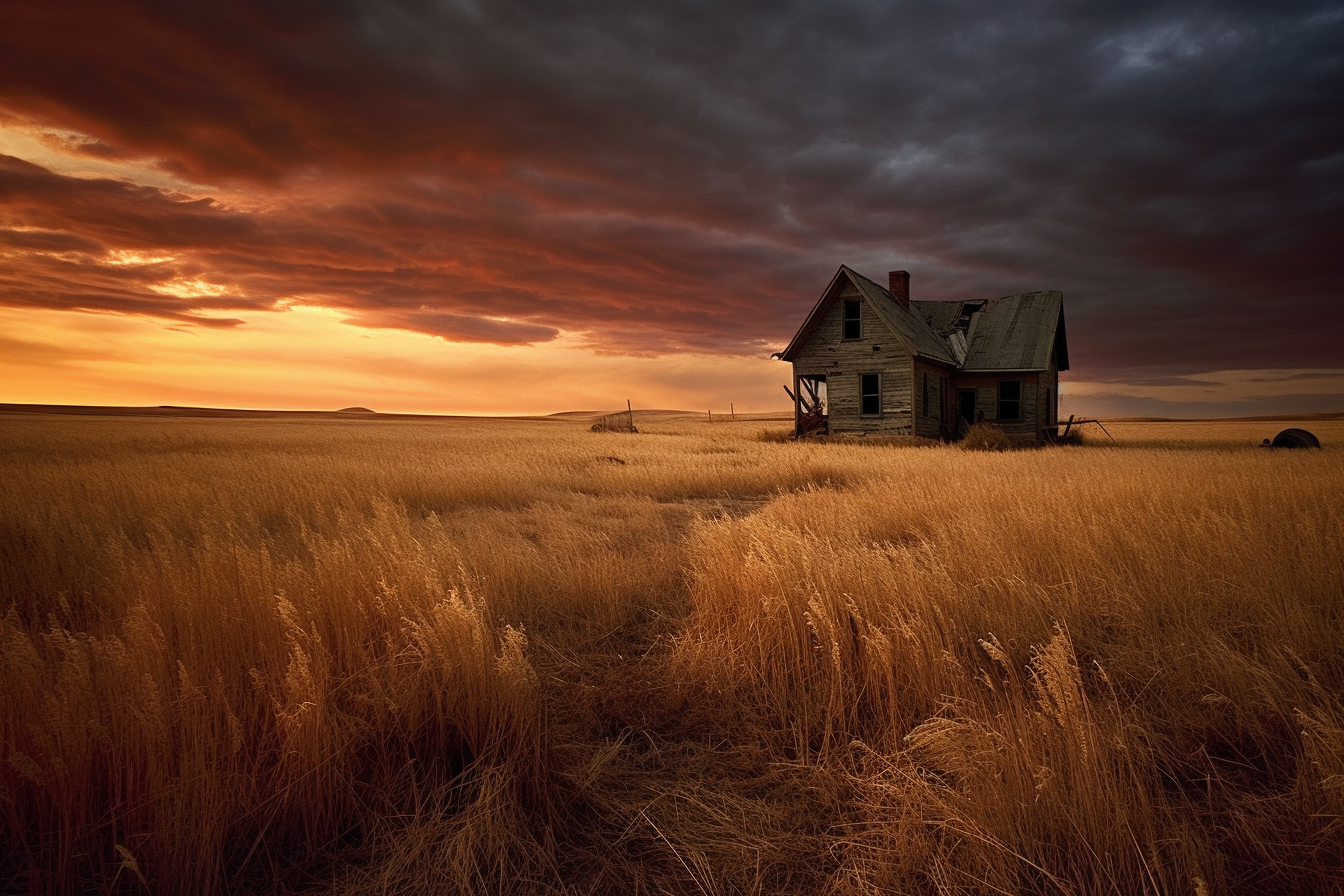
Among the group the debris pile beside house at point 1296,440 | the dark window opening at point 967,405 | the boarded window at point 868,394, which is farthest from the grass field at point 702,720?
the dark window opening at point 967,405

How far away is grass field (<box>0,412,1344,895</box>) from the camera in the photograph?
2.15m

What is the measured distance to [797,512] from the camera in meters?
7.81

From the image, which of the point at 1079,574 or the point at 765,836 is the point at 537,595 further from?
the point at 1079,574

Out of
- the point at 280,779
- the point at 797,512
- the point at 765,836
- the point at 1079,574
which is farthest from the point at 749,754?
the point at 797,512

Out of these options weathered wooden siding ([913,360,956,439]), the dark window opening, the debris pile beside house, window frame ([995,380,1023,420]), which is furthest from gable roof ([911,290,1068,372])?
the debris pile beside house

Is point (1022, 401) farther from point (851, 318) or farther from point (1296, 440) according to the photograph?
point (1296, 440)

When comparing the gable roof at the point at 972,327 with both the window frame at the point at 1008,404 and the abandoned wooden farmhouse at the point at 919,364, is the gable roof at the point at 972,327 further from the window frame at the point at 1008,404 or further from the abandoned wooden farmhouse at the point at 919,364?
the window frame at the point at 1008,404

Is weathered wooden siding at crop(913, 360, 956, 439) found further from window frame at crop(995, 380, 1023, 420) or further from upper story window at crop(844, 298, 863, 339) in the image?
upper story window at crop(844, 298, 863, 339)

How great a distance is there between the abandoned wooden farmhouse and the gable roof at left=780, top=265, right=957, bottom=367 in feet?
0.18

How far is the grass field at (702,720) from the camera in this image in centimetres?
215

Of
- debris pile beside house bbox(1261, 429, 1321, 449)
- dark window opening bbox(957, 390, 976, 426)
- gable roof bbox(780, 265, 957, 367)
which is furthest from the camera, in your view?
dark window opening bbox(957, 390, 976, 426)

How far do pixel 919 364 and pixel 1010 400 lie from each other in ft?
19.6

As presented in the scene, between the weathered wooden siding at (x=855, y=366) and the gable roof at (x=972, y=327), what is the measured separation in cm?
43

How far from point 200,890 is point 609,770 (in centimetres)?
153
